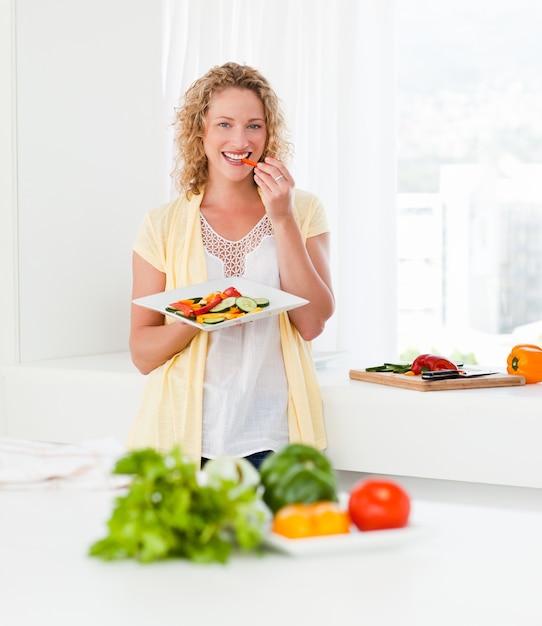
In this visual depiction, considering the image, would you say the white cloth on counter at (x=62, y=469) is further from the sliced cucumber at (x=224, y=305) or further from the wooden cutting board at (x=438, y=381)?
the wooden cutting board at (x=438, y=381)

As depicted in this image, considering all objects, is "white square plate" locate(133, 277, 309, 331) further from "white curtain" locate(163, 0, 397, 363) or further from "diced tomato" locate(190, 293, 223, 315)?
"white curtain" locate(163, 0, 397, 363)

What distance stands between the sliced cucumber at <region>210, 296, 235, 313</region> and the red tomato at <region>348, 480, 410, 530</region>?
43.0 inches

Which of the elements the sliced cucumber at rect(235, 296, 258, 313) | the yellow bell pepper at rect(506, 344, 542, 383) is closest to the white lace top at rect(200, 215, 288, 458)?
the sliced cucumber at rect(235, 296, 258, 313)

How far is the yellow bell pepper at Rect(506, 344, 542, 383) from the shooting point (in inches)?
102

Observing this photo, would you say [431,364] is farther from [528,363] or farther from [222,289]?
[222,289]

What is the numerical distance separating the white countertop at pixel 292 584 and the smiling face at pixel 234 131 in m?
1.32

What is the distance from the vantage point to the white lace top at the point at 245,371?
223 centimetres

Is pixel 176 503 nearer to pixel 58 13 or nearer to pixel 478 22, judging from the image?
pixel 58 13

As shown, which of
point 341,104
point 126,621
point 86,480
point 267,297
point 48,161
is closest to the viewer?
point 126,621

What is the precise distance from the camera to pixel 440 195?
17.1ft

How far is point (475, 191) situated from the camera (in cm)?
520

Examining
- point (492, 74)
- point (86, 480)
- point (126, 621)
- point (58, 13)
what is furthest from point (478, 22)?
point (126, 621)

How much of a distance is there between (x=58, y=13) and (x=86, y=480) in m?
2.19

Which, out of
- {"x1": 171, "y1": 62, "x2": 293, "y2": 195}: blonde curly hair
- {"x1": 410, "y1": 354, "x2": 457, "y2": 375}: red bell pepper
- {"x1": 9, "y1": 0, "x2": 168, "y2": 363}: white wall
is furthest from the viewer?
{"x1": 9, "y1": 0, "x2": 168, "y2": 363}: white wall
